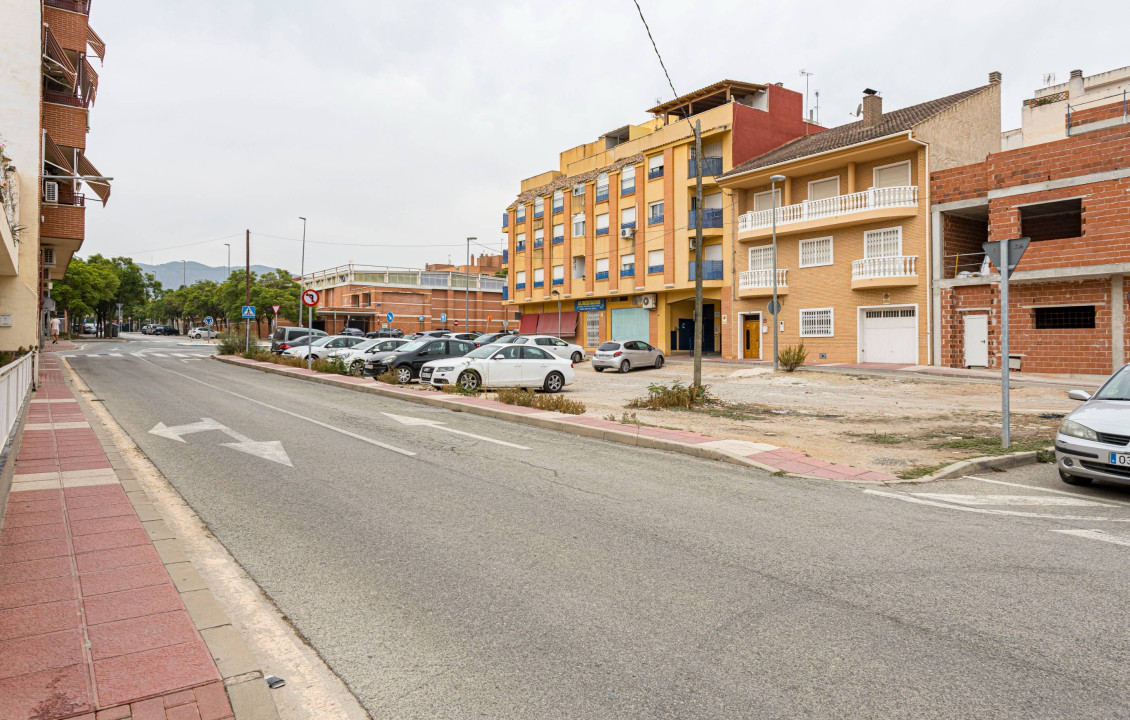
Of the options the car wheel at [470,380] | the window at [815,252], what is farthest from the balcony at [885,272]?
the car wheel at [470,380]

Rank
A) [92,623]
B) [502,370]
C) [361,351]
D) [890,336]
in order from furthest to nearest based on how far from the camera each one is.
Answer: [890,336], [361,351], [502,370], [92,623]

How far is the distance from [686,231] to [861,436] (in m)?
Answer: 29.3

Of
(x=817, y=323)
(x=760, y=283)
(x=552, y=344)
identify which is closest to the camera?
(x=817, y=323)

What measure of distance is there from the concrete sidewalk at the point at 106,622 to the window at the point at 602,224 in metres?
41.6

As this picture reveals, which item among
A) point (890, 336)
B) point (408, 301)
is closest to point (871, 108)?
point (890, 336)

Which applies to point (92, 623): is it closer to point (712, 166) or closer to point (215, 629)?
point (215, 629)

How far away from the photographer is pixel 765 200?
35.3 metres

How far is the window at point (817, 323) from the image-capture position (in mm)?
31781

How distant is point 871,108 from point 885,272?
9616 millimetres

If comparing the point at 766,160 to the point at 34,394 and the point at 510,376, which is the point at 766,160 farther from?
the point at 34,394

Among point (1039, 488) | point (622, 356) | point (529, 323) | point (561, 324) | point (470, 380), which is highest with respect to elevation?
point (529, 323)

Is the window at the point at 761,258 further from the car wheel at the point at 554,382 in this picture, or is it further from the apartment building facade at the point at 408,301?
the apartment building facade at the point at 408,301

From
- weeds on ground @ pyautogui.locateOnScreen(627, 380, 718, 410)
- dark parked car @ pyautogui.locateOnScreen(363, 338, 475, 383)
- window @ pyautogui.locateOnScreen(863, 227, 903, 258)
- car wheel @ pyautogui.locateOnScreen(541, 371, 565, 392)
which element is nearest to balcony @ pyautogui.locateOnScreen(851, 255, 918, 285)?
window @ pyautogui.locateOnScreen(863, 227, 903, 258)

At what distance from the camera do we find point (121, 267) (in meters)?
Result: 76.4
